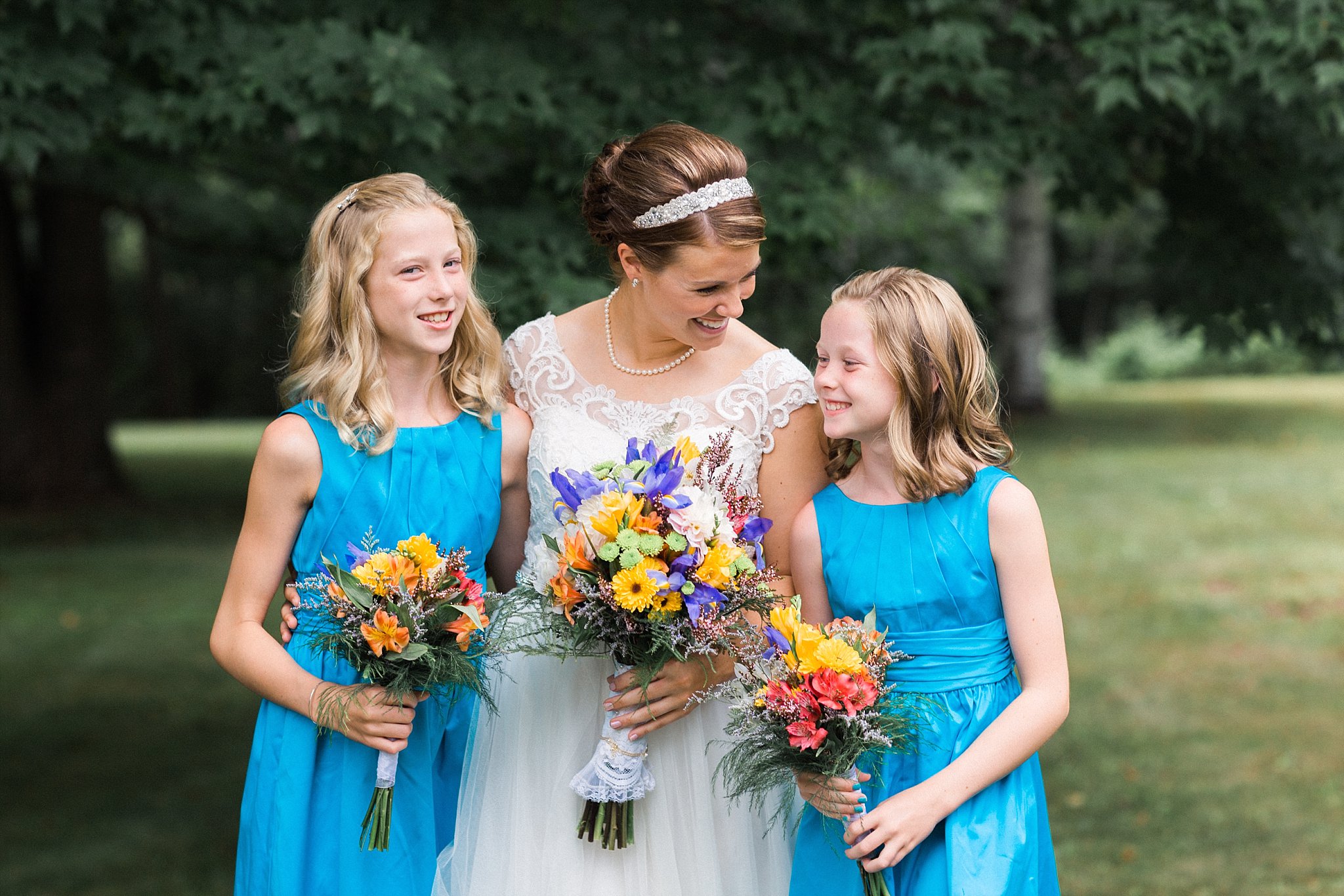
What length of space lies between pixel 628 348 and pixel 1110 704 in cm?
596

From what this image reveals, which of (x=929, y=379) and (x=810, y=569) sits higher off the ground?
(x=929, y=379)

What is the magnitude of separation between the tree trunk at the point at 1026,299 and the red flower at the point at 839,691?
1908 cm

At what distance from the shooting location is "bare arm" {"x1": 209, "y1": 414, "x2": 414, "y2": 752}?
301 cm

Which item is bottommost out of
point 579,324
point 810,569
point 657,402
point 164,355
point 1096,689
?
point 1096,689

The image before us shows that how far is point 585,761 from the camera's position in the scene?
3.15 meters

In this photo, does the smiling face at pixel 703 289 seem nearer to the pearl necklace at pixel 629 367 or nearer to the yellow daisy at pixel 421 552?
the pearl necklace at pixel 629 367

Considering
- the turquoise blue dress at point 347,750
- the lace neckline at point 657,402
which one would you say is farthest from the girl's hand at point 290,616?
the lace neckline at point 657,402

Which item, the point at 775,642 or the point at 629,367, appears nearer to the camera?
the point at 775,642

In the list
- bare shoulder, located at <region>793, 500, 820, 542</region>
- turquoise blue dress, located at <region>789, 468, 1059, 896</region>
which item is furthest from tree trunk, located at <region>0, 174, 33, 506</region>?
turquoise blue dress, located at <region>789, 468, 1059, 896</region>

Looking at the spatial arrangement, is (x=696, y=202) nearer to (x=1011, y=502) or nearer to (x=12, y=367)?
(x=1011, y=502)

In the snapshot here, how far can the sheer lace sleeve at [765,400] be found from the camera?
3213mm

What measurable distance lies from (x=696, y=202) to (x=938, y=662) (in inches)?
46.6

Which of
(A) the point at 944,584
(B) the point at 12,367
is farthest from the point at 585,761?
(B) the point at 12,367

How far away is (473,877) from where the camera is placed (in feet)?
10.2
